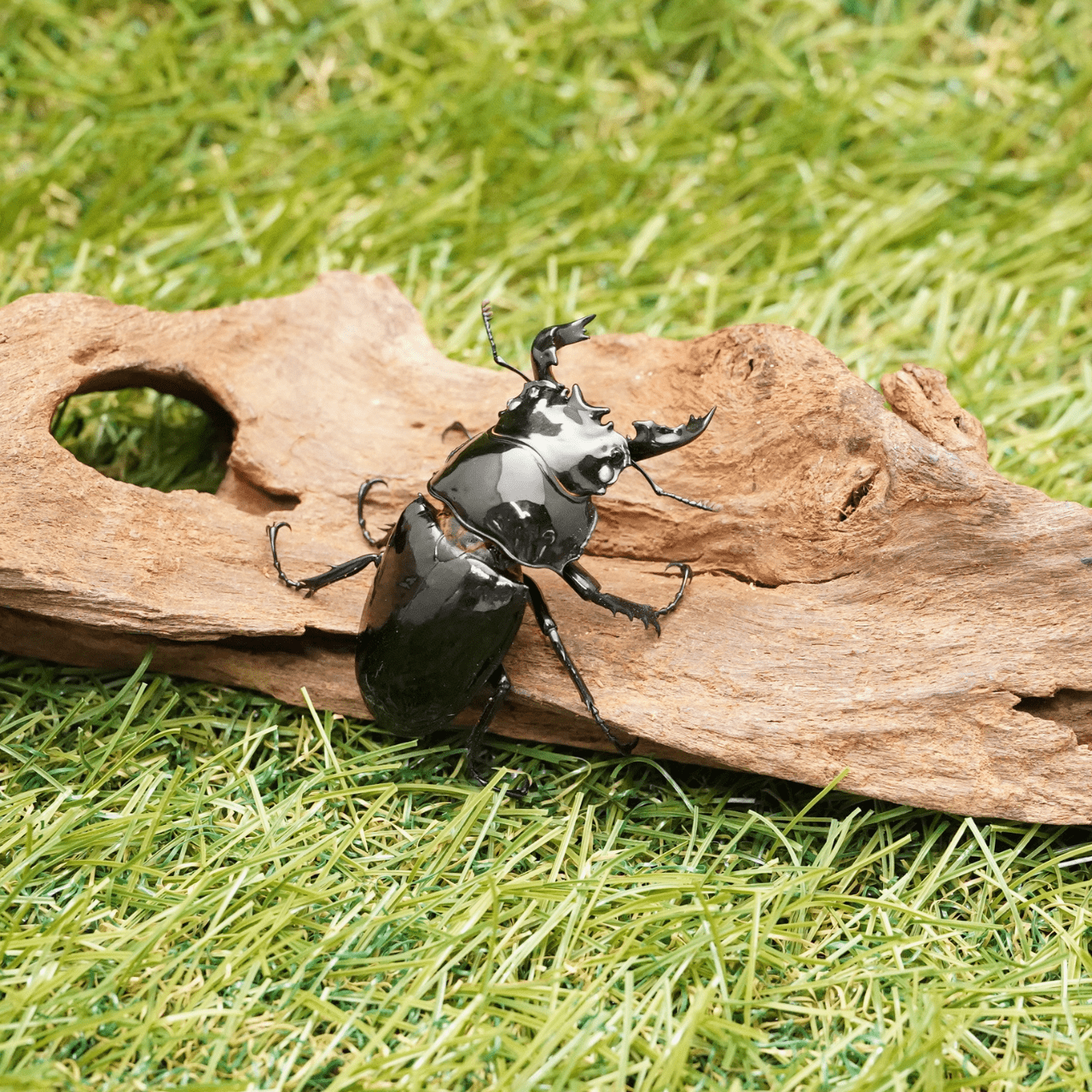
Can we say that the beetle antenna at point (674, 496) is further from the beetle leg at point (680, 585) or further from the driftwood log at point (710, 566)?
the beetle leg at point (680, 585)

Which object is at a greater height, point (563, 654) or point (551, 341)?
point (551, 341)

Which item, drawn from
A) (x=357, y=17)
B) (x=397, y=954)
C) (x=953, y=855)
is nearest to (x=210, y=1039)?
(x=397, y=954)

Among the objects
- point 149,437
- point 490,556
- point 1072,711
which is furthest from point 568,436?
point 149,437

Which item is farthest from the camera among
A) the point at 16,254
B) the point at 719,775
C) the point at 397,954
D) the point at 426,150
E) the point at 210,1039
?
the point at 426,150

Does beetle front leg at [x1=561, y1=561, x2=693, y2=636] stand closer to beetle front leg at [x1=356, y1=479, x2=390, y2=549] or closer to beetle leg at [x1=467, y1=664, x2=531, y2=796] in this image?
beetle leg at [x1=467, y1=664, x2=531, y2=796]

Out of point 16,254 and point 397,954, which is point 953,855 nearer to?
point 397,954

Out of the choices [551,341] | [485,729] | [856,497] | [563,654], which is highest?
[551,341]

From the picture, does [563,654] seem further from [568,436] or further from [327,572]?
[327,572]
